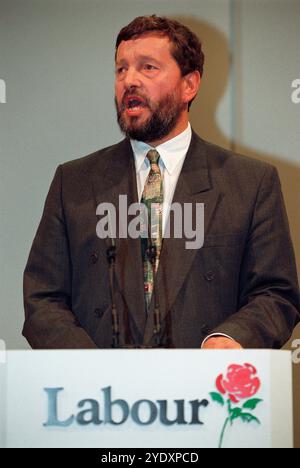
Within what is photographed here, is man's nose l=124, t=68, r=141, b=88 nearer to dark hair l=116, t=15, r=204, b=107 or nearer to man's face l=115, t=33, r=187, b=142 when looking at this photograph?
man's face l=115, t=33, r=187, b=142

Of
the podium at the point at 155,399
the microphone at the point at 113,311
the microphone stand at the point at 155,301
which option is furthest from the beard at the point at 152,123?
the podium at the point at 155,399

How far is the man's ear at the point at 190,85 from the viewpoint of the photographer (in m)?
3.04

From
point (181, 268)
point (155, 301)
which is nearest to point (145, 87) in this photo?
point (181, 268)

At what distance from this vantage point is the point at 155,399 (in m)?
2.02

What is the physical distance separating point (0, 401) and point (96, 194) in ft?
3.35

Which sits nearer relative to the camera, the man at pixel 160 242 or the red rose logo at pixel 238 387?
the red rose logo at pixel 238 387

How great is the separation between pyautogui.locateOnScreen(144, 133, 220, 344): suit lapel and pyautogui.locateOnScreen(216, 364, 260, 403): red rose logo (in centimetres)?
62

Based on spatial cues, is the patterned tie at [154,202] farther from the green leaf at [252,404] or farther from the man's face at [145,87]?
the green leaf at [252,404]

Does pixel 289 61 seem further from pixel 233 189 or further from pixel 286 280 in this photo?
pixel 286 280

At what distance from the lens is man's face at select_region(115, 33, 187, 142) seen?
287cm

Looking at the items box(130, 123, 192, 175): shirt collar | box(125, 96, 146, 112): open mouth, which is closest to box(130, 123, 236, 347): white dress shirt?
box(130, 123, 192, 175): shirt collar

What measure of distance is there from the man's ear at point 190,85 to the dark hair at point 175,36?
2 cm

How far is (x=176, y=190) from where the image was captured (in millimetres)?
2830

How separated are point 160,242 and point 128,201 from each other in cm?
19
